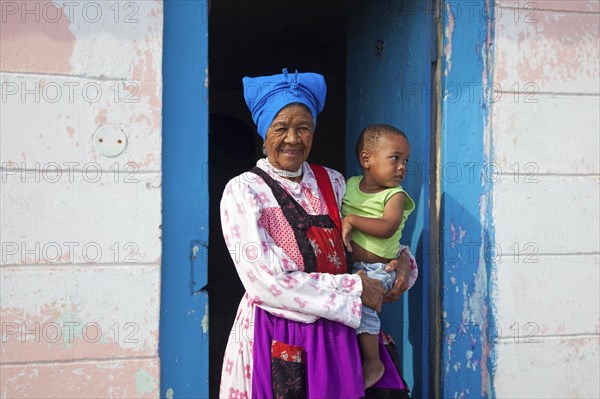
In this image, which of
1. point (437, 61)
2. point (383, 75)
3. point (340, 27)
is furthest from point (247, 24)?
point (437, 61)

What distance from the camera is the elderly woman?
249cm

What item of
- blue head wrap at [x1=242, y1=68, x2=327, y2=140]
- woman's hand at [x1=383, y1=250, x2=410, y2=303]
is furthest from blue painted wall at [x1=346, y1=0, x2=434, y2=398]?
blue head wrap at [x1=242, y1=68, x2=327, y2=140]

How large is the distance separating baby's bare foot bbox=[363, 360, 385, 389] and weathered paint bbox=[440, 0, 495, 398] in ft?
1.87

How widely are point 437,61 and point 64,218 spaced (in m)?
1.79

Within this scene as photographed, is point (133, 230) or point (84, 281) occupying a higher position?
point (133, 230)

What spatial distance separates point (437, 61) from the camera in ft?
10.5

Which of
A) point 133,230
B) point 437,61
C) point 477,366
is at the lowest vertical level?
point 477,366

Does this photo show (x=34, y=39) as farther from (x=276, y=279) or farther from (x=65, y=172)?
(x=276, y=279)

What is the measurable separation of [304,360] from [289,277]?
33cm

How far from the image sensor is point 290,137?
262 cm

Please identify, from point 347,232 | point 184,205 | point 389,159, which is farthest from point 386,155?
point 184,205

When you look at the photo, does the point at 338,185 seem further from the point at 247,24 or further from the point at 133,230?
the point at 247,24

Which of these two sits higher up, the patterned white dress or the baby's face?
the baby's face

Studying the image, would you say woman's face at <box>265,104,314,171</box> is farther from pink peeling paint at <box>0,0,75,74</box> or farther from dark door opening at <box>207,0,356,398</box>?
dark door opening at <box>207,0,356,398</box>
